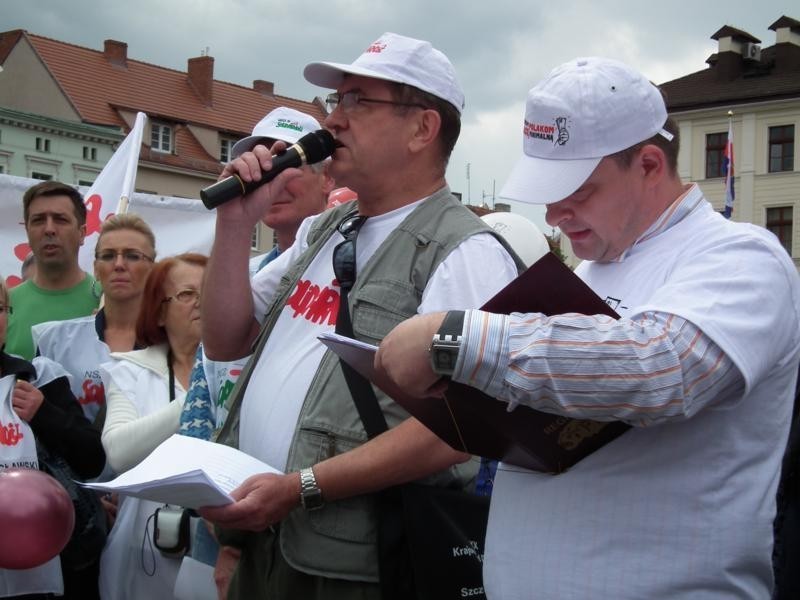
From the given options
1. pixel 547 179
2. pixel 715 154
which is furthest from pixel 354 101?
pixel 715 154

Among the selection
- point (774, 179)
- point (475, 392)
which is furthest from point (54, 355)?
point (774, 179)

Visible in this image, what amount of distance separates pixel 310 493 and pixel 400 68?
50.9 inches

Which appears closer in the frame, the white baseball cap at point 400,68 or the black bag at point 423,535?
the black bag at point 423,535

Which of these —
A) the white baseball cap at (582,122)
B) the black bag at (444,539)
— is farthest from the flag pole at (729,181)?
the white baseball cap at (582,122)

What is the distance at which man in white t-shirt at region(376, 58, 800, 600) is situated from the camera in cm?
182

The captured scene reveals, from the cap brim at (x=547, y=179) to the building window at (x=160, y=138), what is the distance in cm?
5117

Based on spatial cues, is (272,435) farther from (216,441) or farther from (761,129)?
(761,129)

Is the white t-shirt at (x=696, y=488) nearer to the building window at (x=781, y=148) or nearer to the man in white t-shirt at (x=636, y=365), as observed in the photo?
the man in white t-shirt at (x=636, y=365)

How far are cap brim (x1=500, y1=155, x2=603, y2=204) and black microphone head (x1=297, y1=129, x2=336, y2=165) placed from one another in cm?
96

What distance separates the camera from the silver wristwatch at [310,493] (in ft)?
9.37

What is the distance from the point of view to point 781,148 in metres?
47.1

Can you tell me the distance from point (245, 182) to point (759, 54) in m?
49.4

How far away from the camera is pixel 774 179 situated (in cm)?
4731

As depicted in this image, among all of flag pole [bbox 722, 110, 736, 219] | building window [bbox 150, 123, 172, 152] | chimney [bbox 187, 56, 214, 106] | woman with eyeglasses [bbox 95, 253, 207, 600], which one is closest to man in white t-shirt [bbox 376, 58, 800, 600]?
woman with eyeglasses [bbox 95, 253, 207, 600]
